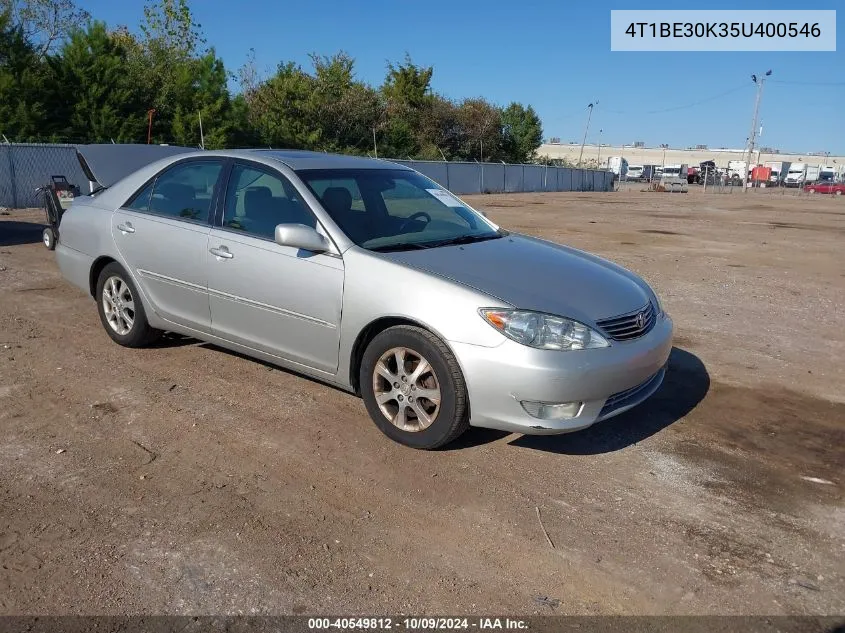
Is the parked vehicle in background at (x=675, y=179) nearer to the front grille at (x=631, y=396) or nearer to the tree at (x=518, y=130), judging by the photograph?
the tree at (x=518, y=130)

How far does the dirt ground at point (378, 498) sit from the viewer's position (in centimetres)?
279

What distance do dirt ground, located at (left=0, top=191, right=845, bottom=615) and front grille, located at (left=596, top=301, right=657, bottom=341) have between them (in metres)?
0.67

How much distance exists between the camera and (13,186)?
1839cm

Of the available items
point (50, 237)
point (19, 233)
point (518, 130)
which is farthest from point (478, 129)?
point (50, 237)

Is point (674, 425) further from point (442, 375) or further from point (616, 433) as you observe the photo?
point (442, 375)

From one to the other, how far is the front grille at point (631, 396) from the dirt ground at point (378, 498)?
0.31m

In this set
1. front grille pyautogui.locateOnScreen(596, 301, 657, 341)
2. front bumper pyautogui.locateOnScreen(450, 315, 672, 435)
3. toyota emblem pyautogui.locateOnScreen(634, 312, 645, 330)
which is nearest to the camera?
front bumper pyautogui.locateOnScreen(450, 315, 672, 435)

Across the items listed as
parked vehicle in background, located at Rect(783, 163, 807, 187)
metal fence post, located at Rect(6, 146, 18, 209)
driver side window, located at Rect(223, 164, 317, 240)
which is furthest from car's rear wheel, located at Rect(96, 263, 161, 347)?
parked vehicle in background, located at Rect(783, 163, 807, 187)

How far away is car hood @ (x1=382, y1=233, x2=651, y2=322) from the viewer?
12.5 ft

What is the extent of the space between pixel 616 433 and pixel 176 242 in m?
3.16

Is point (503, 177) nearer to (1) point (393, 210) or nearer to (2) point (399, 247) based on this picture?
(1) point (393, 210)

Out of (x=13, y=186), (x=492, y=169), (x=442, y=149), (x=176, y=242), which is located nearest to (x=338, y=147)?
(x=492, y=169)

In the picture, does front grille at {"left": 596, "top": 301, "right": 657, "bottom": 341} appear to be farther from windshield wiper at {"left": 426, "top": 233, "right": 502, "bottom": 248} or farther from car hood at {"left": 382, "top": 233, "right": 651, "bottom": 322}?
windshield wiper at {"left": 426, "top": 233, "right": 502, "bottom": 248}

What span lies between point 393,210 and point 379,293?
1.05 metres
